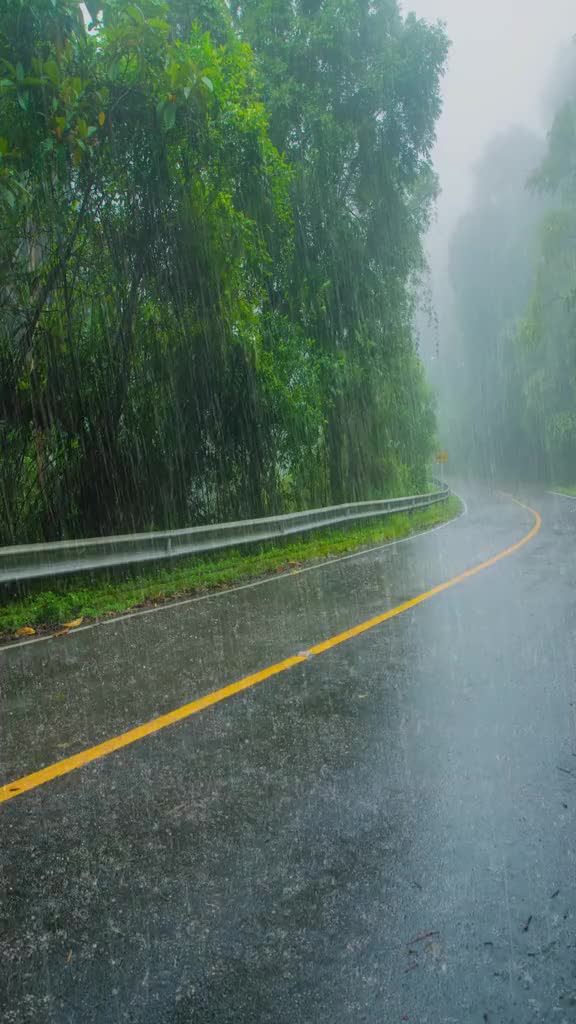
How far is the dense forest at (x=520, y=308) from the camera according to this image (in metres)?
35.6

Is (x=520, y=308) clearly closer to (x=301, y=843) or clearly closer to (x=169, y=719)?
(x=169, y=719)

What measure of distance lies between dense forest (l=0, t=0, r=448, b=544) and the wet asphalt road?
6.57 metres

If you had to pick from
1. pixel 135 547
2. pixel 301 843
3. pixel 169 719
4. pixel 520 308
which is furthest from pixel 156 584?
pixel 520 308

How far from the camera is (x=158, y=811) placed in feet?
11.3

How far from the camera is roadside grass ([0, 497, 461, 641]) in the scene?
8.65 meters

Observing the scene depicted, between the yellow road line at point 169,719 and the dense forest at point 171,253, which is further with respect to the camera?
the dense forest at point 171,253

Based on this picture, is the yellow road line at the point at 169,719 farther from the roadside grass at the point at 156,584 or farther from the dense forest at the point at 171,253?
the dense forest at the point at 171,253

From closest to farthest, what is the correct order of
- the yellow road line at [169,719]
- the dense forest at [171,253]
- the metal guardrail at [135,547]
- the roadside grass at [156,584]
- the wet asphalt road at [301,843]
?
the wet asphalt road at [301,843], the yellow road line at [169,719], the roadside grass at [156,584], the metal guardrail at [135,547], the dense forest at [171,253]

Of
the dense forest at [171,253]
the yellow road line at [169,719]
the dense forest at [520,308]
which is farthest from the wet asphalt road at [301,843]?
the dense forest at [520,308]

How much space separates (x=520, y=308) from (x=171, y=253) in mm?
53751

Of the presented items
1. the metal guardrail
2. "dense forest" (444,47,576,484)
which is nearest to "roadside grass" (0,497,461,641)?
the metal guardrail

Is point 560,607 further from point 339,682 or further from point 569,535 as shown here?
point 569,535

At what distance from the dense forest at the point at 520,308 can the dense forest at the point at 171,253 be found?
1596 centimetres

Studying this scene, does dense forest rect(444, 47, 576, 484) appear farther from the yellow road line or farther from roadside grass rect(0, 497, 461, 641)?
the yellow road line
